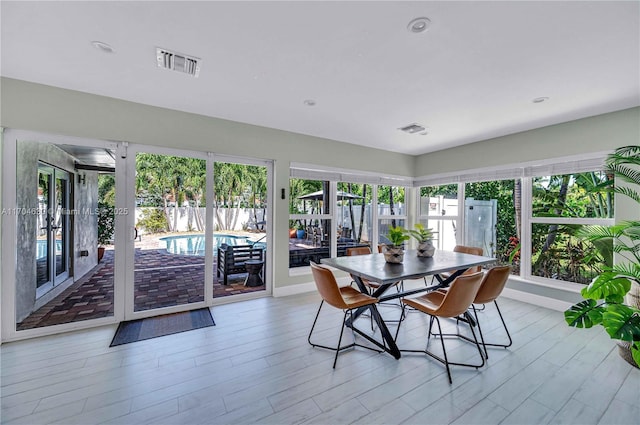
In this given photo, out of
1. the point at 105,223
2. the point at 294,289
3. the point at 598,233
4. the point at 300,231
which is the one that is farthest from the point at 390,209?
the point at 105,223

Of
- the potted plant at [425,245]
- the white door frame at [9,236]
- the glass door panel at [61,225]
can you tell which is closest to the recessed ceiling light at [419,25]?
the potted plant at [425,245]

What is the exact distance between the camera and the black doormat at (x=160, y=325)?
278cm

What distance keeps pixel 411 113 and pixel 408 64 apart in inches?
47.7

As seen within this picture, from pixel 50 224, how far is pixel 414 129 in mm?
4944

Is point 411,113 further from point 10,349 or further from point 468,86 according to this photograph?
point 10,349

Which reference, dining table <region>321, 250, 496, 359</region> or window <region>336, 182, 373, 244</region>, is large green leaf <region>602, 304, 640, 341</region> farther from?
window <region>336, 182, 373, 244</region>

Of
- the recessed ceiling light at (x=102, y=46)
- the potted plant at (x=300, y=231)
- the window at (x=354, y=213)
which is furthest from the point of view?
the window at (x=354, y=213)

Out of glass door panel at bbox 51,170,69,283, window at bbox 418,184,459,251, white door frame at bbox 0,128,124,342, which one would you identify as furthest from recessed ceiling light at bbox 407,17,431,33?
glass door panel at bbox 51,170,69,283

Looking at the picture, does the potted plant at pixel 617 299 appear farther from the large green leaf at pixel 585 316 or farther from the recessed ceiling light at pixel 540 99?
the recessed ceiling light at pixel 540 99

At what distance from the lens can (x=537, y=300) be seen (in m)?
3.89

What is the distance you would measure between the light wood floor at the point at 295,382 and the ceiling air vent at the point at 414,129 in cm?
277

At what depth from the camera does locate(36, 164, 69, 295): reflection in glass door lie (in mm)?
3059

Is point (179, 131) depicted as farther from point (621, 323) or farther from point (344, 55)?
point (621, 323)

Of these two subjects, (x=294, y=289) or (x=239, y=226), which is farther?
(x=294, y=289)
